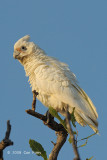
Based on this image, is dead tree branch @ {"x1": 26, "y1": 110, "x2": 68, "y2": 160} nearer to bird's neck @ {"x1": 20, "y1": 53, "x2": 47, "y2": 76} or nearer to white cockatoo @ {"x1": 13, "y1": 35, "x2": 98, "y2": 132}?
white cockatoo @ {"x1": 13, "y1": 35, "x2": 98, "y2": 132}

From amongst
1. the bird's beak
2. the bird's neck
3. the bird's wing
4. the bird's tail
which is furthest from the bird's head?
the bird's tail

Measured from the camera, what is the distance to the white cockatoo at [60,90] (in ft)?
21.2

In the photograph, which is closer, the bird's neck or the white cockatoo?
the white cockatoo

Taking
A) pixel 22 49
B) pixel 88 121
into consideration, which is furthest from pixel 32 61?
pixel 88 121

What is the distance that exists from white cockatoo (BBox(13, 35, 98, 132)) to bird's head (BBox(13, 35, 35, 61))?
1.94ft

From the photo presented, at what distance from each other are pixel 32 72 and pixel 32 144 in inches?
112

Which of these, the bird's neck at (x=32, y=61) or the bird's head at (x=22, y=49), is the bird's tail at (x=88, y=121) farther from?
the bird's head at (x=22, y=49)

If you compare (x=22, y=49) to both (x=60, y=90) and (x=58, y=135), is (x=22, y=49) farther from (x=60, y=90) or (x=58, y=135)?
(x=58, y=135)

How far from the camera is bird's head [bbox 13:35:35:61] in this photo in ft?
25.2

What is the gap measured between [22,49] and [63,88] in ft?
6.75

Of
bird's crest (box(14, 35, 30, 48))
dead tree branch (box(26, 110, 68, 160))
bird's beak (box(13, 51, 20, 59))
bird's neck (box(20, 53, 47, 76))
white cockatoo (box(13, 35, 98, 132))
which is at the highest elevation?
bird's crest (box(14, 35, 30, 48))

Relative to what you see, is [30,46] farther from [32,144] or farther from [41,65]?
[32,144]

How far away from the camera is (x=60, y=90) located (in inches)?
259

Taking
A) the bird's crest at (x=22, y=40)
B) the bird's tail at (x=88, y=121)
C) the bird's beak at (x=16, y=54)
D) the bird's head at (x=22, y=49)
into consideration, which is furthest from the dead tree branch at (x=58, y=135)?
the bird's crest at (x=22, y=40)
